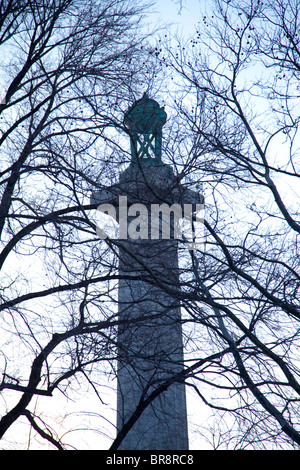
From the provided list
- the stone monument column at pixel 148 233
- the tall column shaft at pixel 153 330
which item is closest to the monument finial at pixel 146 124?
the stone monument column at pixel 148 233

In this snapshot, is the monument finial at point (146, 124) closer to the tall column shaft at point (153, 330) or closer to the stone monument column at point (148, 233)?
the stone monument column at point (148, 233)

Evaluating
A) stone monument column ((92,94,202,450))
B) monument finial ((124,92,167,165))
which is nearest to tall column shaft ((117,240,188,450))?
stone monument column ((92,94,202,450))

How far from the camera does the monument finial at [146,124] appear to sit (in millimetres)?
7039

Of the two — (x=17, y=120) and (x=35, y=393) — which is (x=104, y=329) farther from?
(x=17, y=120)

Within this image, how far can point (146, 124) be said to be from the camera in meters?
7.02

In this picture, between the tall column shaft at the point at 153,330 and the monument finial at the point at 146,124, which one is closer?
the tall column shaft at the point at 153,330

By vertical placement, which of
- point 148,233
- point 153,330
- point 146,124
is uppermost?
point 146,124

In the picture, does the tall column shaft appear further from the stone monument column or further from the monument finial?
the monument finial

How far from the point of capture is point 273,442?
5.86 m

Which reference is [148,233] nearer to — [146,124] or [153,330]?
[146,124]

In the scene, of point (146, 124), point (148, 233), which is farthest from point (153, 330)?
point (146, 124)

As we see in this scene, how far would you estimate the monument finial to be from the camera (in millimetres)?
7039
